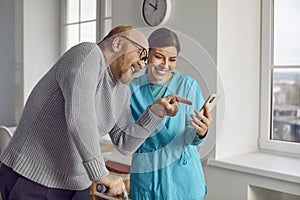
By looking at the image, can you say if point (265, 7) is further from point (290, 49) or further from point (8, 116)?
point (8, 116)

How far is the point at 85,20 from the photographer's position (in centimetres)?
366

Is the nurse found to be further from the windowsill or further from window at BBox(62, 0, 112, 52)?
window at BBox(62, 0, 112, 52)

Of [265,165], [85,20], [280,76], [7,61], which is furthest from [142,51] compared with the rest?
[7,61]

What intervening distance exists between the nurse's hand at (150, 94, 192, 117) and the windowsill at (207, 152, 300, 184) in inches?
31.7

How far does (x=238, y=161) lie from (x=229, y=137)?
18 centimetres

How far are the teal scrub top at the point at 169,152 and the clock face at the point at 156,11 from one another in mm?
1034

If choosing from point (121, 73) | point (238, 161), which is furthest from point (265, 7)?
point (121, 73)

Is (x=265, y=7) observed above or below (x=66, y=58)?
above

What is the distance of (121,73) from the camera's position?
1.24m

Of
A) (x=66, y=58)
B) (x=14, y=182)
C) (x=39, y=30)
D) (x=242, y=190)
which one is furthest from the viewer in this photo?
(x=39, y=30)

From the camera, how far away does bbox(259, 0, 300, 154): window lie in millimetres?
2277

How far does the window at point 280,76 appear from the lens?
228cm

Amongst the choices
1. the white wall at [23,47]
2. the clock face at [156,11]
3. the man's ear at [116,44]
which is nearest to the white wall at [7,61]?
the white wall at [23,47]

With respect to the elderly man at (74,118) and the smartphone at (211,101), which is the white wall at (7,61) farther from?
the smartphone at (211,101)
